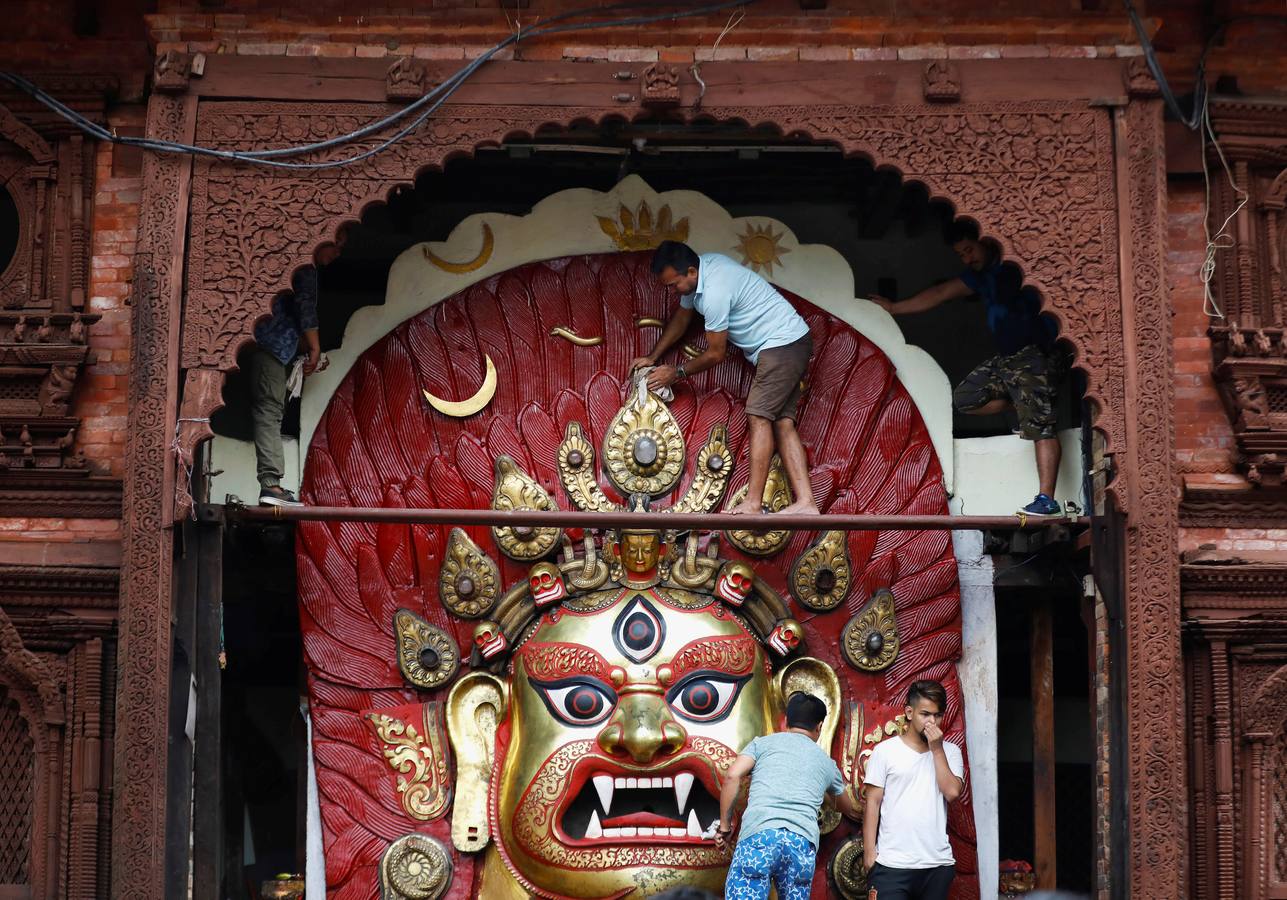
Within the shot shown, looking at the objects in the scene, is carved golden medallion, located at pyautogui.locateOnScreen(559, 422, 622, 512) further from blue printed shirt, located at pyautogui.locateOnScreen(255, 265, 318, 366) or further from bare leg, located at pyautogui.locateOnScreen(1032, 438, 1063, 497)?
bare leg, located at pyautogui.locateOnScreen(1032, 438, 1063, 497)

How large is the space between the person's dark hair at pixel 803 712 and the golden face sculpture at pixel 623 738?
561mm

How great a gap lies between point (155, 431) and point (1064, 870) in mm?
5322

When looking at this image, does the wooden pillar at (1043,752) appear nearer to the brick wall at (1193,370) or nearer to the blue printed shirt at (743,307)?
the brick wall at (1193,370)

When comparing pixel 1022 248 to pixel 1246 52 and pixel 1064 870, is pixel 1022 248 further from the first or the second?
pixel 1064 870

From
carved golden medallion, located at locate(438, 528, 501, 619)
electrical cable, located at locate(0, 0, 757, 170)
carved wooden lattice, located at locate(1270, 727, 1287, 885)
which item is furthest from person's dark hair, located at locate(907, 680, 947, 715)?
electrical cable, located at locate(0, 0, 757, 170)

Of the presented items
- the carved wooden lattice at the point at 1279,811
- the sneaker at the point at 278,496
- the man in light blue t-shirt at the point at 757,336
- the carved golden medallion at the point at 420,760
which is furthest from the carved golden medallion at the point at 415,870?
the carved wooden lattice at the point at 1279,811

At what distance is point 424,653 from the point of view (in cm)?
853

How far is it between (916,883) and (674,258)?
275cm

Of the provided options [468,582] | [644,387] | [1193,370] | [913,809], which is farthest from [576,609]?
[1193,370]

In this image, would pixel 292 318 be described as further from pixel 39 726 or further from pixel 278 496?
pixel 39 726

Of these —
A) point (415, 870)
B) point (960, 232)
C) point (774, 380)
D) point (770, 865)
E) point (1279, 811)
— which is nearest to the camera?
point (770, 865)

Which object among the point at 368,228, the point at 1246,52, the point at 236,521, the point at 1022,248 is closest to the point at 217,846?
the point at 236,521

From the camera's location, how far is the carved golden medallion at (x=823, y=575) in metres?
8.68

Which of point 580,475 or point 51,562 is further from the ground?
point 580,475
